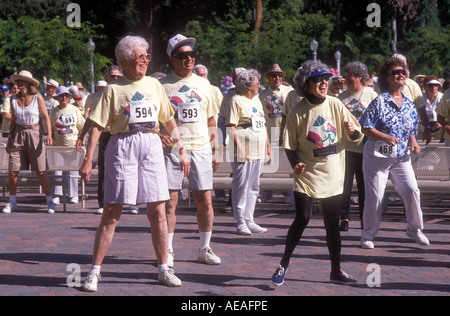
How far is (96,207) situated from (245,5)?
107 feet

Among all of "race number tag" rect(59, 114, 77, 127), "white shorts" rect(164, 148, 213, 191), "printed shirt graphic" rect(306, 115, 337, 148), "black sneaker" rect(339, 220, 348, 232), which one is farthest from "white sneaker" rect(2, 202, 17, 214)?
"printed shirt graphic" rect(306, 115, 337, 148)

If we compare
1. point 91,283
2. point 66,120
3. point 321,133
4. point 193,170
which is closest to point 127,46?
point 193,170

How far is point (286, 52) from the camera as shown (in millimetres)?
37938

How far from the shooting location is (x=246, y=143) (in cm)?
1016

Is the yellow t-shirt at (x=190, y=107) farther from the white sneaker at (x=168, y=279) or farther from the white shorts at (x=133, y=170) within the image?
the white sneaker at (x=168, y=279)

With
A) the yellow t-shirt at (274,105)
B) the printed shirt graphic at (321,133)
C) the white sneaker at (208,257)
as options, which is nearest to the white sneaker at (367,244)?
the white sneaker at (208,257)

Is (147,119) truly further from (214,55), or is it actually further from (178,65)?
(214,55)

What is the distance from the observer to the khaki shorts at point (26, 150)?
12.5m

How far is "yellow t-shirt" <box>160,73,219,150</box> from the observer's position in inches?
304

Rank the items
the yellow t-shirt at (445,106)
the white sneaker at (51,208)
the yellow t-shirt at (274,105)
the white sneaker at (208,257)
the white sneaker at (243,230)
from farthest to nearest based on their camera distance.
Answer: the yellow t-shirt at (274,105), the white sneaker at (51,208), the yellow t-shirt at (445,106), the white sneaker at (243,230), the white sneaker at (208,257)

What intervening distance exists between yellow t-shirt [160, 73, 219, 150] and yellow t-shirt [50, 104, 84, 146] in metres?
6.18

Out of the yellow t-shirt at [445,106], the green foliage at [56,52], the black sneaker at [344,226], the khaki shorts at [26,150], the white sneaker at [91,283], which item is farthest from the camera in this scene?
the green foliage at [56,52]

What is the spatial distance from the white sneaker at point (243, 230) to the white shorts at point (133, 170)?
130 inches

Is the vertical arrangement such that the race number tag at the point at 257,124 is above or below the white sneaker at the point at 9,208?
above
